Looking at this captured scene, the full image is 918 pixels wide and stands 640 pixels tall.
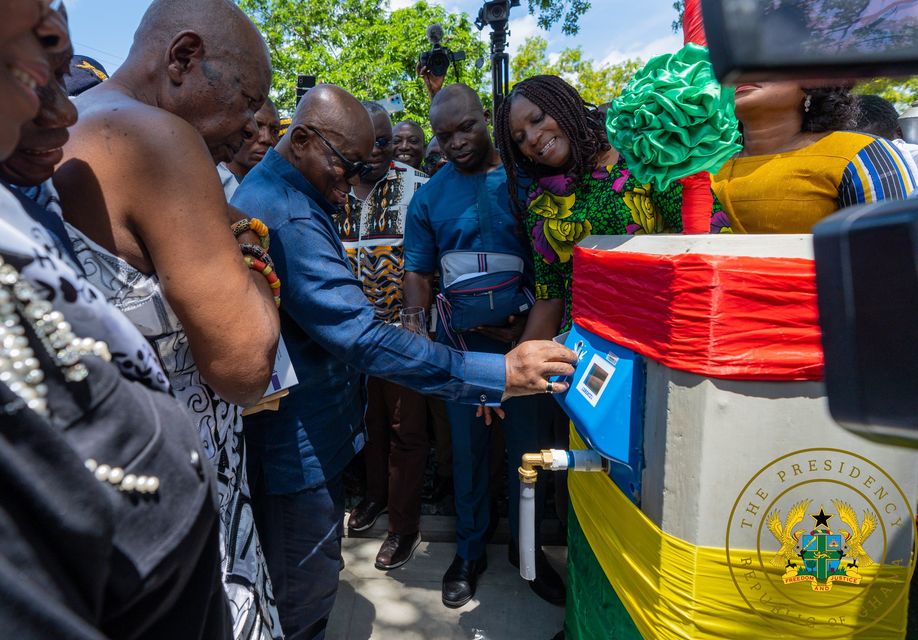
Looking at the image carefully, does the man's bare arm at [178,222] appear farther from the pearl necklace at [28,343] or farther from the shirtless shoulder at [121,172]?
the pearl necklace at [28,343]

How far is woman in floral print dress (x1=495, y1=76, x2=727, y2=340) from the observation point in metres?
1.89

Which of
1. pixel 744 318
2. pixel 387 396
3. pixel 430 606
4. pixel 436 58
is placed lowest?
pixel 430 606

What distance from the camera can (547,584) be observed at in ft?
8.11

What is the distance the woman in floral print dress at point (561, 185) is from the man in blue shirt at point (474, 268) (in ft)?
0.73

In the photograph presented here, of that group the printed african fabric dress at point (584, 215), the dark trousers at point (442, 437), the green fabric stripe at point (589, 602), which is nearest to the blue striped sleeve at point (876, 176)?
the printed african fabric dress at point (584, 215)

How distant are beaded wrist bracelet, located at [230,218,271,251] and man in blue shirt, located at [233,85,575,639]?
0.21m

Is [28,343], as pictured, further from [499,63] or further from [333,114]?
[499,63]

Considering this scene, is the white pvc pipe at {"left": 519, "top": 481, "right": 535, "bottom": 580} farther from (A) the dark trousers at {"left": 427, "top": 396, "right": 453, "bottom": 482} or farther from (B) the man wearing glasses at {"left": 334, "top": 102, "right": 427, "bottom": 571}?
(A) the dark trousers at {"left": 427, "top": 396, "right": 453, "bottom": 482}

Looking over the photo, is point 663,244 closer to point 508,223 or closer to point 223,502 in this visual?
point 223,502

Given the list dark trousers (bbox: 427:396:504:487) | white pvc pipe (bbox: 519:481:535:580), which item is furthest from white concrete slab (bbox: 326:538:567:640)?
white pvc pipe (bbox: 519:481:535:580)

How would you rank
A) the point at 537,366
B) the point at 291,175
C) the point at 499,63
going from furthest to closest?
the point at 499,63, the point at 291,175, the point at 537,366

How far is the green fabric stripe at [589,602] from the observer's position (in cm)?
129

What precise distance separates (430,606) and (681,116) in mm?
2218

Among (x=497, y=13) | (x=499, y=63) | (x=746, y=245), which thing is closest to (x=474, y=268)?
(x=746, y=245)
